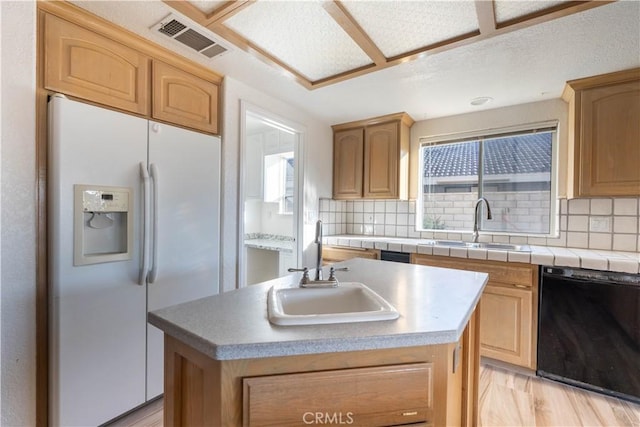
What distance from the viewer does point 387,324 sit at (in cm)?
86

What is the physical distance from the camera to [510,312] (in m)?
2.18

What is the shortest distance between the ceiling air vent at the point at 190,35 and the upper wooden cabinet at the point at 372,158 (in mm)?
1836

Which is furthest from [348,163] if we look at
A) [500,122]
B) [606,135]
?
[606,135]

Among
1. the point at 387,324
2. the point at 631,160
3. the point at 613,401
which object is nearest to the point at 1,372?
the point at 387,324

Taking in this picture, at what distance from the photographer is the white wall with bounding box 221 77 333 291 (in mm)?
2225

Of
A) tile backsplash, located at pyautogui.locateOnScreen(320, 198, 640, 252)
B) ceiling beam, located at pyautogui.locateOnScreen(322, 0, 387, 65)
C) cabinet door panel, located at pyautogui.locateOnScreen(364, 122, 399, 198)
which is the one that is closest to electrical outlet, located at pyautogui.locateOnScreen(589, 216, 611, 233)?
tile backsplash, located at pyautogui.locateOnScreen(320, 198, 640, 252)

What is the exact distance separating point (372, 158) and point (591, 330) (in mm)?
2253

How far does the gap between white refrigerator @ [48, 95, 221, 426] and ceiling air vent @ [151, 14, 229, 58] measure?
0.51 m

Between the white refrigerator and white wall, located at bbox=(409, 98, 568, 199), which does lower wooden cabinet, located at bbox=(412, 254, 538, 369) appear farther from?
the white refrigerator

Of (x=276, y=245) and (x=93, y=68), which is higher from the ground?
(x=93, y=68)

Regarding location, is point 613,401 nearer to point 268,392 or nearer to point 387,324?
point 387,324

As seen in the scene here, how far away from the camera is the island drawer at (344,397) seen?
75 cm

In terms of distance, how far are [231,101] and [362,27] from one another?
1.14 m

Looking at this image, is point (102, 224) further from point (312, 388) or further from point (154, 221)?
point (312, 388)
